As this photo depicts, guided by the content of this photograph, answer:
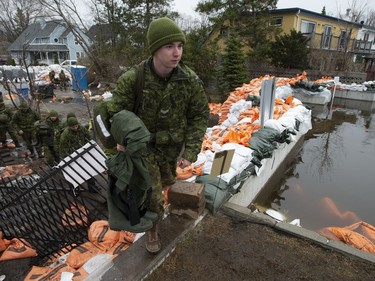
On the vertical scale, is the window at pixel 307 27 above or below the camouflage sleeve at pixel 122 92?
above

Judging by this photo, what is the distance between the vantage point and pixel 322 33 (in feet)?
65.2

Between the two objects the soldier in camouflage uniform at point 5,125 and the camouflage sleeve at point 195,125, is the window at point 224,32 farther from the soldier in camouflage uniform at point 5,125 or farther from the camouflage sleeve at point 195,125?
the camouflage sleeve at point 195,125

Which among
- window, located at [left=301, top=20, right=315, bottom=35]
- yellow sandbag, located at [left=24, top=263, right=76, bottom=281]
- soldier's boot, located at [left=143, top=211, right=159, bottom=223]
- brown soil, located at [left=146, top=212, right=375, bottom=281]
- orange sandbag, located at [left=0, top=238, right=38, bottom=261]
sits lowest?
orange sandbag, located at [left=0, top=238, right=38, bottom=261]

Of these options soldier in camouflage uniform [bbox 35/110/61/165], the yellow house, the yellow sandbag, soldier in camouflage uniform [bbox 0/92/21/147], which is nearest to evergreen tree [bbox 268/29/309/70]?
the yellow house

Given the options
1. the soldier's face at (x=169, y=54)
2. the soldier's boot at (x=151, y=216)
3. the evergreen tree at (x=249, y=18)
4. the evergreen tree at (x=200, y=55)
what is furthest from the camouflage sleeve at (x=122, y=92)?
the evergreen tree at (x=249, y=18)

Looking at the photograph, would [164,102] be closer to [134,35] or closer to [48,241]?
[48,241]

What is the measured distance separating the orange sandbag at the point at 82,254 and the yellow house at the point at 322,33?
56.5 ft

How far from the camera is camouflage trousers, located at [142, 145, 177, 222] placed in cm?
188

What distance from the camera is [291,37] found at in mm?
14586

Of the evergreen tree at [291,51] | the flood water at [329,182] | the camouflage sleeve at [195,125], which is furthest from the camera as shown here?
the evergreen tree at [291,51]

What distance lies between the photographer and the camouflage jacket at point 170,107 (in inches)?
70.2

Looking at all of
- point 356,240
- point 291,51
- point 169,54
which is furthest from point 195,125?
point 291,51

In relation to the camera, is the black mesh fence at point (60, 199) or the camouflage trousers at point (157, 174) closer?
the camouflage trousers at point (157, 174)

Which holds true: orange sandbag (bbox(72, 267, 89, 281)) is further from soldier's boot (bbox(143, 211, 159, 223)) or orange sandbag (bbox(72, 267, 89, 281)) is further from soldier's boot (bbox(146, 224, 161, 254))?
soldier's boot (bbox(143, 211, 159, 223))
